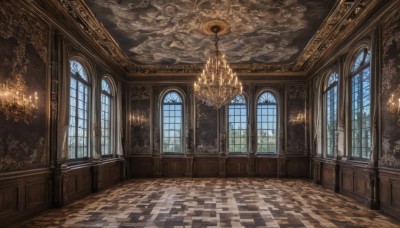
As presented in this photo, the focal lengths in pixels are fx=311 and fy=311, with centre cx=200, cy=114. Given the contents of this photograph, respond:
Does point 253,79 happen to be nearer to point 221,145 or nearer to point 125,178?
point 221,145

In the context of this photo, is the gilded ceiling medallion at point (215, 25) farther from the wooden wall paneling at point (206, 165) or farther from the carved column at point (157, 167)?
the carved column at point (157, 167)

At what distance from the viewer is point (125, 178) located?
12.4 m

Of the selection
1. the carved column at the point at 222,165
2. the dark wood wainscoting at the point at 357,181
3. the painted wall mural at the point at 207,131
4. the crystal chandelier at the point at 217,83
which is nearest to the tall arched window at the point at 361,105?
the dark wood wainscoting at the point at 357,181

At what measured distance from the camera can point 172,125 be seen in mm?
13438

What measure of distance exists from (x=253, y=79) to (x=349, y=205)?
7043 millimetres

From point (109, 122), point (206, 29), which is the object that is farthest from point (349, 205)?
point (109, 122)

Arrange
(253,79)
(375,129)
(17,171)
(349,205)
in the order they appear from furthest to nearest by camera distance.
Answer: (253,79) → (349,205) → (375,129) → (17,171)

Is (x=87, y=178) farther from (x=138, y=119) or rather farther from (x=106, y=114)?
(x=138, y=119)

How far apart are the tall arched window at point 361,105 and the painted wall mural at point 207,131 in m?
5.83

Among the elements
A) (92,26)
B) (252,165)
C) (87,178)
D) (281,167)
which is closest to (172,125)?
(252,165)

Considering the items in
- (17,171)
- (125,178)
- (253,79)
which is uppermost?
(253,79)

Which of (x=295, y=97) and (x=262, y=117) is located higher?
(x=295, y=97)

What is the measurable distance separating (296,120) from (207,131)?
3748mm

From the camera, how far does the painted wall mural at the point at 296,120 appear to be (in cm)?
1288
